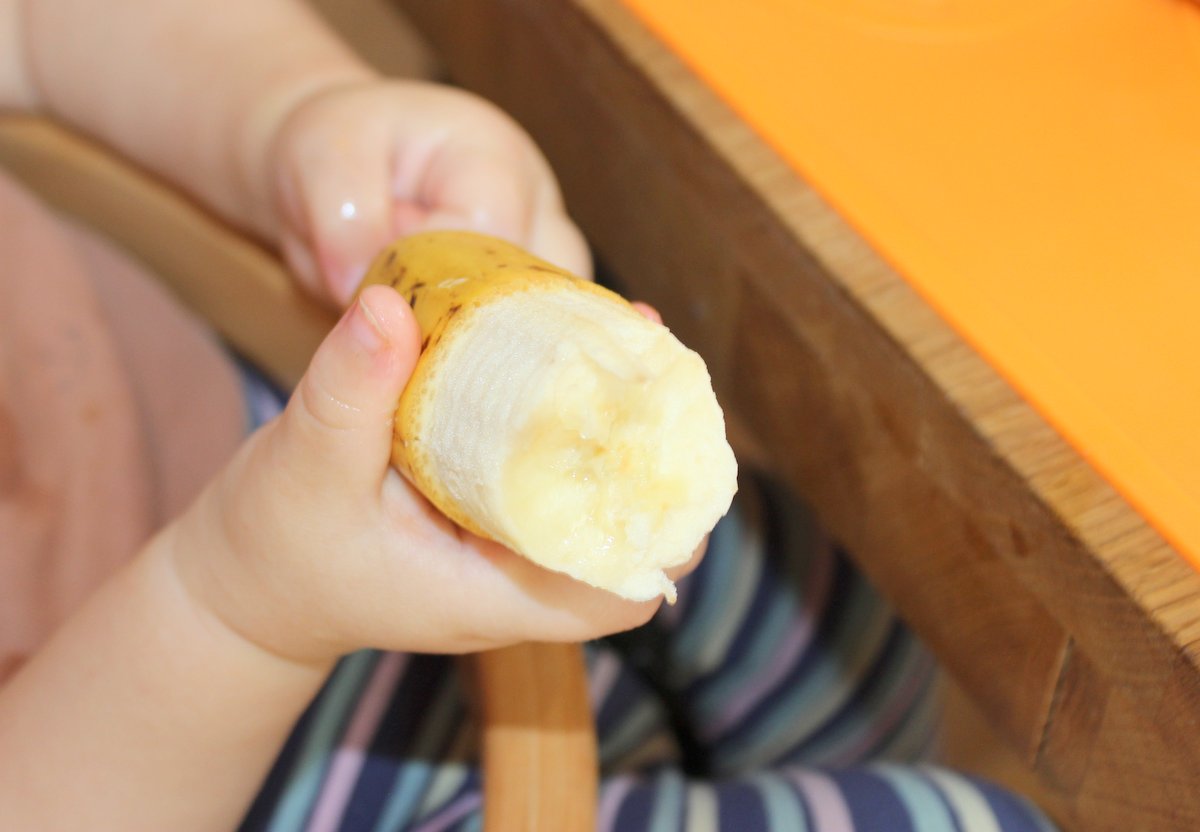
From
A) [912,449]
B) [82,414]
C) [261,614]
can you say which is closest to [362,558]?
[261,614]

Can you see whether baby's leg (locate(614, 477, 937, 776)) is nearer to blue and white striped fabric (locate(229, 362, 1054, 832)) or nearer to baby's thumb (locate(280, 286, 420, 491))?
blue and white striped fabric (locate(229, 362, 1054, 832))

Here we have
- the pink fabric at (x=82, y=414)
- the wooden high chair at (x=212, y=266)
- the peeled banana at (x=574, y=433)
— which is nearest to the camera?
the peeled banana at (x=574, y=433)

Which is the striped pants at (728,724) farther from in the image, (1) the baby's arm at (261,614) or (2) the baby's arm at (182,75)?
(2) the baby's arm at (182,75)

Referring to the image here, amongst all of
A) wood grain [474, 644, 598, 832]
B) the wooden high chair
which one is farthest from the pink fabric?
wood grain [474, 644, 598, 832]

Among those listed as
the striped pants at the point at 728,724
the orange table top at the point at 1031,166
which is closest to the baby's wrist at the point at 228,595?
the striped pants at the point at 728,724

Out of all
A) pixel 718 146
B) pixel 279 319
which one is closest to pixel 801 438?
pixel 718 146

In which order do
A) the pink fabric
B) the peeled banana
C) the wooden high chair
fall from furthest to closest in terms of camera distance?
1. the pink fabric
2. the wooden high chair
3. the peeled banana

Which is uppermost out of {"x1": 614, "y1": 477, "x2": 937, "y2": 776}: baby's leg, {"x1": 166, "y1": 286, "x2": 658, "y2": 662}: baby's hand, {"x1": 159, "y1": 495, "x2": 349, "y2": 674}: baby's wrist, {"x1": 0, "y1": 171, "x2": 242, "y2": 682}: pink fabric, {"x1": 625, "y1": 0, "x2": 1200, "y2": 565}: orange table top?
{"x1": 625, "y1": 0, "x2": 1200, "y2": 565}: orange table top

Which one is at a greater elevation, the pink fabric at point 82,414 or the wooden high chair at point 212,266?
the wooden high chair at point 212,266
